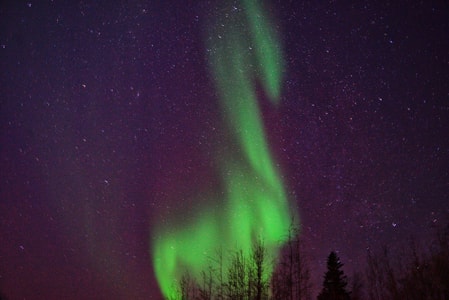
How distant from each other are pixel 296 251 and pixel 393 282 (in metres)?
16.8

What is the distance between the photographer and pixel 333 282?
34.5 meters

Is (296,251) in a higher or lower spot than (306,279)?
higher

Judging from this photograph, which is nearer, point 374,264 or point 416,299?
point 416,299

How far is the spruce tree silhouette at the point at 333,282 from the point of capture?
3362 cm

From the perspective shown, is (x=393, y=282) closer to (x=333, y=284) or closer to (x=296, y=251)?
(x=333, y=284)

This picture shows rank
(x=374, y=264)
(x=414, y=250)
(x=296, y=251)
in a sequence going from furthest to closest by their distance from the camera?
→ (x=374, y=264) < (x=414, y=250) < (x=296, y=251)

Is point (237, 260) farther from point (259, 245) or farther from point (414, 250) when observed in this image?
point (414, 250)

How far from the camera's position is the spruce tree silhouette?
33625mm

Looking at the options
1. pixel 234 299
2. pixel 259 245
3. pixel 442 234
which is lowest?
pixel 234 299

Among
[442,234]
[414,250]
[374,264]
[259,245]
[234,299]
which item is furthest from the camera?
[374,264]

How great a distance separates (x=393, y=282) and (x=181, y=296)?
64.6ft

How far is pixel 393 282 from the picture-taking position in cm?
3625

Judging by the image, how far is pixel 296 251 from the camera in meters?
25.1

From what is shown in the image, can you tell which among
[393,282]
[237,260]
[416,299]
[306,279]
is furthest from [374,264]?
[237,260]
